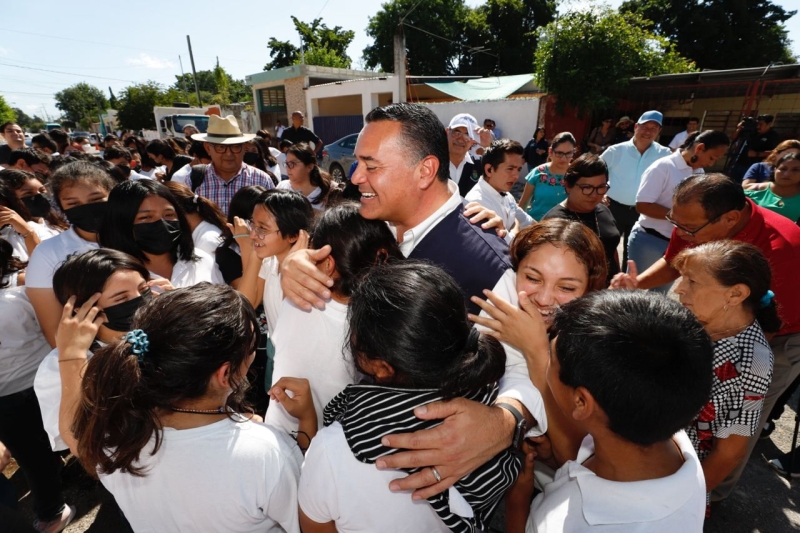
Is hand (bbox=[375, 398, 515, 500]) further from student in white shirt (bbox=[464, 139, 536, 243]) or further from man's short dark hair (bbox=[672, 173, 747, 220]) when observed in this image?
student in white shirt (bbox=[464, 139, 536, 243])

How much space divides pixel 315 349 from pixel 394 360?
54 cm

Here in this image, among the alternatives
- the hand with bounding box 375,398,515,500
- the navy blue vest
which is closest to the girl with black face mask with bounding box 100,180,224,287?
the navy blue vest

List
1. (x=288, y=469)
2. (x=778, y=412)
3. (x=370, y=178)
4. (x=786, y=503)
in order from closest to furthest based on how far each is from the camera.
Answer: (x=288, y=469) < (x=370, y=178) < (x=786, y=503) < (x=778, y=412)

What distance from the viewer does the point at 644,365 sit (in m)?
1.00

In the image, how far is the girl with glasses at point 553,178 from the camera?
4.30 meters

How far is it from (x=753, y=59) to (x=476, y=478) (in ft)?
99.3

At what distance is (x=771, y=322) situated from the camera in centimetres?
189

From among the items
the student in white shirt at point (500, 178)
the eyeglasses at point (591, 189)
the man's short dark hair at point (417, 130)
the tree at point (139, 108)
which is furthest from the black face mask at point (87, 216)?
the tree at point (139, 108)

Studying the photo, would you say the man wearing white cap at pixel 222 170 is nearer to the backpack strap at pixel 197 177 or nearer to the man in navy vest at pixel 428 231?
the backpack strap at pixel 197 177

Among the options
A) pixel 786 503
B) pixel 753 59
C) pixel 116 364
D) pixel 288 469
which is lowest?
pixel 786 503

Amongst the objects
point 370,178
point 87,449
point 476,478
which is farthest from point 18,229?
point 476,478

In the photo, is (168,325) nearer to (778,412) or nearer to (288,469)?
(288,469)

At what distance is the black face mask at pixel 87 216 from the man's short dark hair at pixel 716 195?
11.9 feet

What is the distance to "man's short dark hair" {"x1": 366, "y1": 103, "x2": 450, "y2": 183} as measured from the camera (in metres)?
1.72
